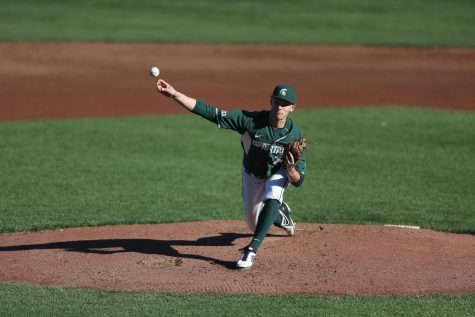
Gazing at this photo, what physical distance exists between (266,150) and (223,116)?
52cm

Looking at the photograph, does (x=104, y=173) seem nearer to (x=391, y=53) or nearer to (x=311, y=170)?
(x=311, y=170)

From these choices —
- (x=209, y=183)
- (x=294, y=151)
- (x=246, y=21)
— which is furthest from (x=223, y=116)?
(x=246, y=21)

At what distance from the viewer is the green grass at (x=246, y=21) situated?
83.8 ft

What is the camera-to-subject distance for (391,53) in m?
23.7

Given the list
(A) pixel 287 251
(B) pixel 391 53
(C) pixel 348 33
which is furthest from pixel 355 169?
(C) pixel 348 33

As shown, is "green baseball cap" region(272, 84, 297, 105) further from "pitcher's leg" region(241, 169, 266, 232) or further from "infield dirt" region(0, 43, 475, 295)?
"infield dirt" region(0, 43, 475, 295)

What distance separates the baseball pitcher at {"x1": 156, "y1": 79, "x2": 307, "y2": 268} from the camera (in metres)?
7.53

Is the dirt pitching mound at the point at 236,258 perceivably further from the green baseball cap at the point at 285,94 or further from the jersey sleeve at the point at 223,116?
the green baseball cap at the point at 285,94

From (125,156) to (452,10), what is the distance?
74.4 feet

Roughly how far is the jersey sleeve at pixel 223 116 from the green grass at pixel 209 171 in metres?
2.44

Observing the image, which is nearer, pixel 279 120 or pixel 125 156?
pixel 279 120

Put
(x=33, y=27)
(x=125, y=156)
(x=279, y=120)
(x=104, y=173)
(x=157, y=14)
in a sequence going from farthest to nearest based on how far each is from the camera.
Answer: (x=157, y=14), (x=33, y=27), (x=125, y=156), (x=104, y=173), (x=279, y=120)

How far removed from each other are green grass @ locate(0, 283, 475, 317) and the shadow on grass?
1238 mm

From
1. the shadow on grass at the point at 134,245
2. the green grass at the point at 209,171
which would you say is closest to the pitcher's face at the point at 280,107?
the shadow on grass at the point at 134,245
